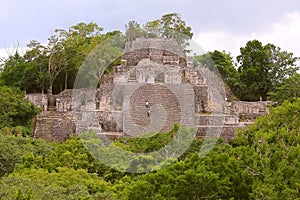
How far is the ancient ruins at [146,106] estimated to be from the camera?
27.8 metres

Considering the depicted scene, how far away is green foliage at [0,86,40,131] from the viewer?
90.4 feet

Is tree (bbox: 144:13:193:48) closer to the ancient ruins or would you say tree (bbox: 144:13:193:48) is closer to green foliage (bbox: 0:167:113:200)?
the ancient ruins

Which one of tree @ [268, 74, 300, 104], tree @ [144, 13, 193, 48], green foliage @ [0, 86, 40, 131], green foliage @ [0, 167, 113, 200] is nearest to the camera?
green foliage @ [0, 167, 113, 200]

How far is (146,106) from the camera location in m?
29.0

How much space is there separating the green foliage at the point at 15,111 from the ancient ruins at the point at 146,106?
854 mm

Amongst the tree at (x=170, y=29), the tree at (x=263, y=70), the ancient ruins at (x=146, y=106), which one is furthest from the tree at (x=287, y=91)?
the tree at (x=170, y=29)

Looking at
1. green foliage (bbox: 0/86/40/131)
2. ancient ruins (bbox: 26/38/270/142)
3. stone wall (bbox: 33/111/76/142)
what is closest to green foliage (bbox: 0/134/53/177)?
green foliage (bbox: 0/86/40/131)

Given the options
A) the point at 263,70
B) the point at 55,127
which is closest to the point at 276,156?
the point at 55,127

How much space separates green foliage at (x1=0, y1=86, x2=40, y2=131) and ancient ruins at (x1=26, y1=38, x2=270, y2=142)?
85 centimetres

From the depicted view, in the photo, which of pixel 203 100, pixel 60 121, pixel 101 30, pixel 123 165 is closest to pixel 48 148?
pixel 123 165

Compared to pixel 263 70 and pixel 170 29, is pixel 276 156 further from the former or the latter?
pixel 170 29

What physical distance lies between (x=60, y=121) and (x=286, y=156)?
15.5 m

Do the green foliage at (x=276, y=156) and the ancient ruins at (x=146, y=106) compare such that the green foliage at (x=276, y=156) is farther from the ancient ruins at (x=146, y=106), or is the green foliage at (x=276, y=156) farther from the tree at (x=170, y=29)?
the tree at (x=170, y=29)

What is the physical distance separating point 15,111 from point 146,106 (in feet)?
21.1
